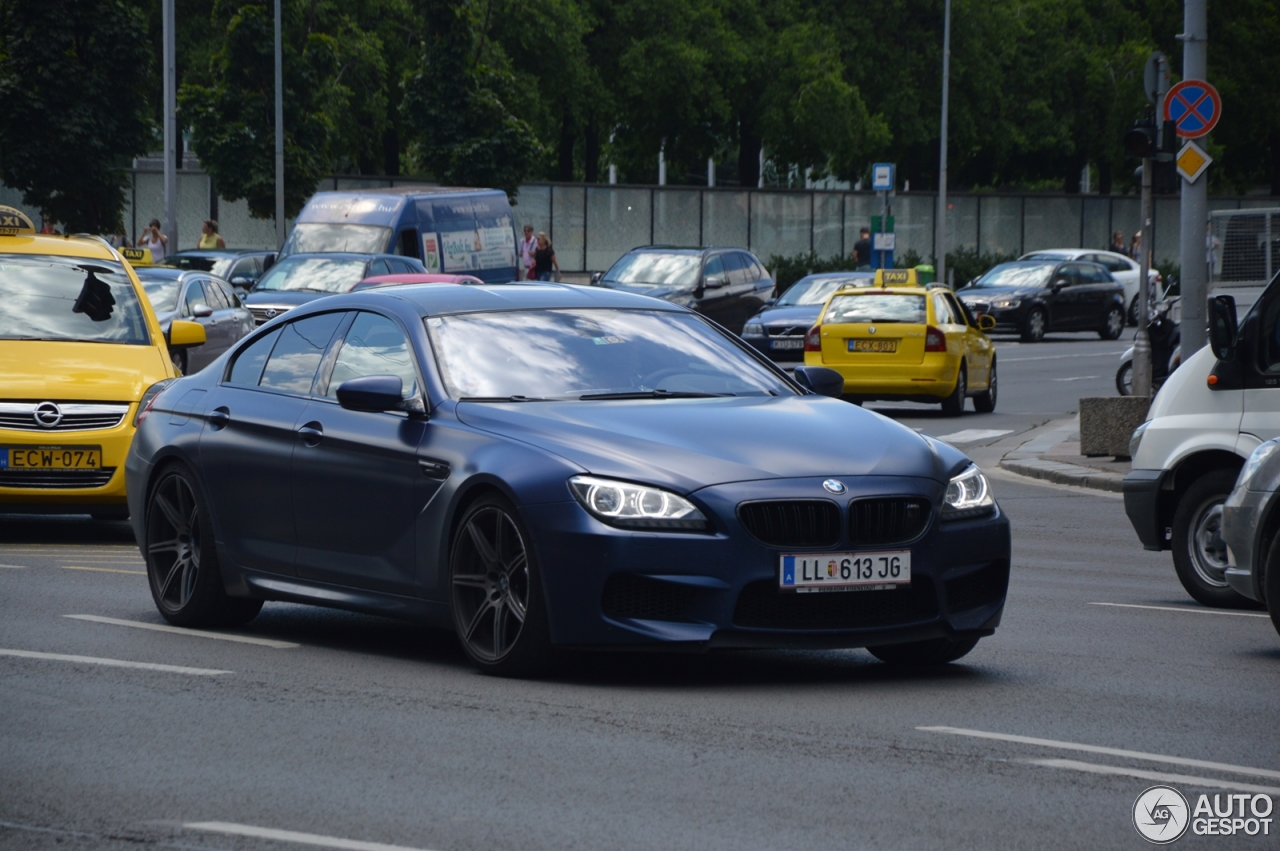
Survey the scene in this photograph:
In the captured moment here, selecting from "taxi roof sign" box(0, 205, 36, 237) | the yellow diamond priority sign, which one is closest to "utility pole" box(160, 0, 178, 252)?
"taxi roof sign" box(0, 205, 36, 237)

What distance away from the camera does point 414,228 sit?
3331 cm

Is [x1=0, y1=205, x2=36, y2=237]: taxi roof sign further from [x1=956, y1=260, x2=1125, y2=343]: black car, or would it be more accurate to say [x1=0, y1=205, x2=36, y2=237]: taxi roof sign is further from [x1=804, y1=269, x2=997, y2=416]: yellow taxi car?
[x1=956, y1=260, x2=1125, y2=343]: black car

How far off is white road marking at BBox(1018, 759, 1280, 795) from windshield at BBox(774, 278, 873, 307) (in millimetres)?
28517

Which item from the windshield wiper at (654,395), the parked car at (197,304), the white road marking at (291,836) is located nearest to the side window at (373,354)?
the windshield wiper at (654,395)

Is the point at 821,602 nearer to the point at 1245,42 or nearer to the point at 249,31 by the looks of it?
the point at 249,31

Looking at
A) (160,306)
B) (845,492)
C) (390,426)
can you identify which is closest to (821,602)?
(845,492)

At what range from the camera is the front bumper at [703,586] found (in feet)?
23.4

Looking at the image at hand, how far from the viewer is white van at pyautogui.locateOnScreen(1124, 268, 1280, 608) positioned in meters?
10.7

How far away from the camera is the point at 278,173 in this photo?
1783 inches

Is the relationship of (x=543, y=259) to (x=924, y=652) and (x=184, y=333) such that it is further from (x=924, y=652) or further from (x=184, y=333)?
(x=924, y=652)

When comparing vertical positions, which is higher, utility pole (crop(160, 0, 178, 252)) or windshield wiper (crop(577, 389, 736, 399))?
utility pole (crop(160, 0, 178, 252))

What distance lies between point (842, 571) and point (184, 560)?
3.35 meters

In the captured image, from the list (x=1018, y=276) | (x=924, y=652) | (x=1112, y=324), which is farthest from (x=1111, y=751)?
(x=1112, y=324)

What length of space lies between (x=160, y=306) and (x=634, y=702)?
1711cm
